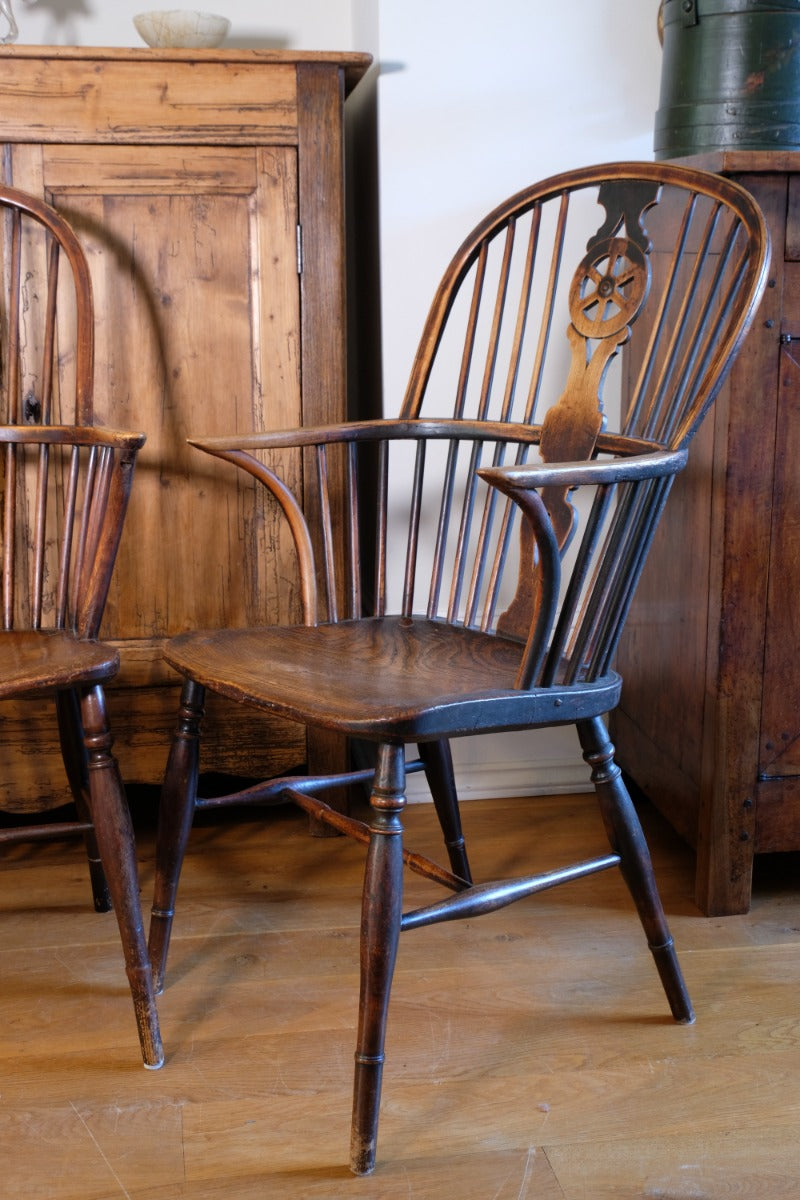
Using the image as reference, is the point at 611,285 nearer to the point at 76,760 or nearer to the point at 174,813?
the point at 174,813

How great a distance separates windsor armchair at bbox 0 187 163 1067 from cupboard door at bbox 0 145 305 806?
9 cm

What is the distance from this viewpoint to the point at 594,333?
169cm

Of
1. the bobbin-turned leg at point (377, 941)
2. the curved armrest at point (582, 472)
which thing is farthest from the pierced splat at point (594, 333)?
the bobbin-turned leg at point (377, 941)

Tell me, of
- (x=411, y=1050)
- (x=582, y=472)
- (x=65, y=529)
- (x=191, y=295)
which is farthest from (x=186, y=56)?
(x=411, y=1050)

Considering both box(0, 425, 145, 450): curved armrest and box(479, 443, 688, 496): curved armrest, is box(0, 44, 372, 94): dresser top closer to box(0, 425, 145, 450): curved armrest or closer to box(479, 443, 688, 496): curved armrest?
box(0, 425, 145, 450): curved armrest

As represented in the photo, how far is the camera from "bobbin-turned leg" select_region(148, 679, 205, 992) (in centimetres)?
153

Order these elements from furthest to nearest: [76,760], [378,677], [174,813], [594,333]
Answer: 1. [76,760]
2. [594,333]
3. [174,813]
4. [378,677]

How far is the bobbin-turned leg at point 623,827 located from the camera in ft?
4.82

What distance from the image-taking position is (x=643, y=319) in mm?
2070

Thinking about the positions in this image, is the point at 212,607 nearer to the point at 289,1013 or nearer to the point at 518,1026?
the point at 289,1013

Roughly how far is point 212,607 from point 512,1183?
111 centimetres

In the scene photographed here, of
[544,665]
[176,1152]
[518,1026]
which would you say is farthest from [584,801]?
[176,1152]

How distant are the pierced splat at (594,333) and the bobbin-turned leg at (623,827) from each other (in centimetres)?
22

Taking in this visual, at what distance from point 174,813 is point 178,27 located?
4.44 ft
